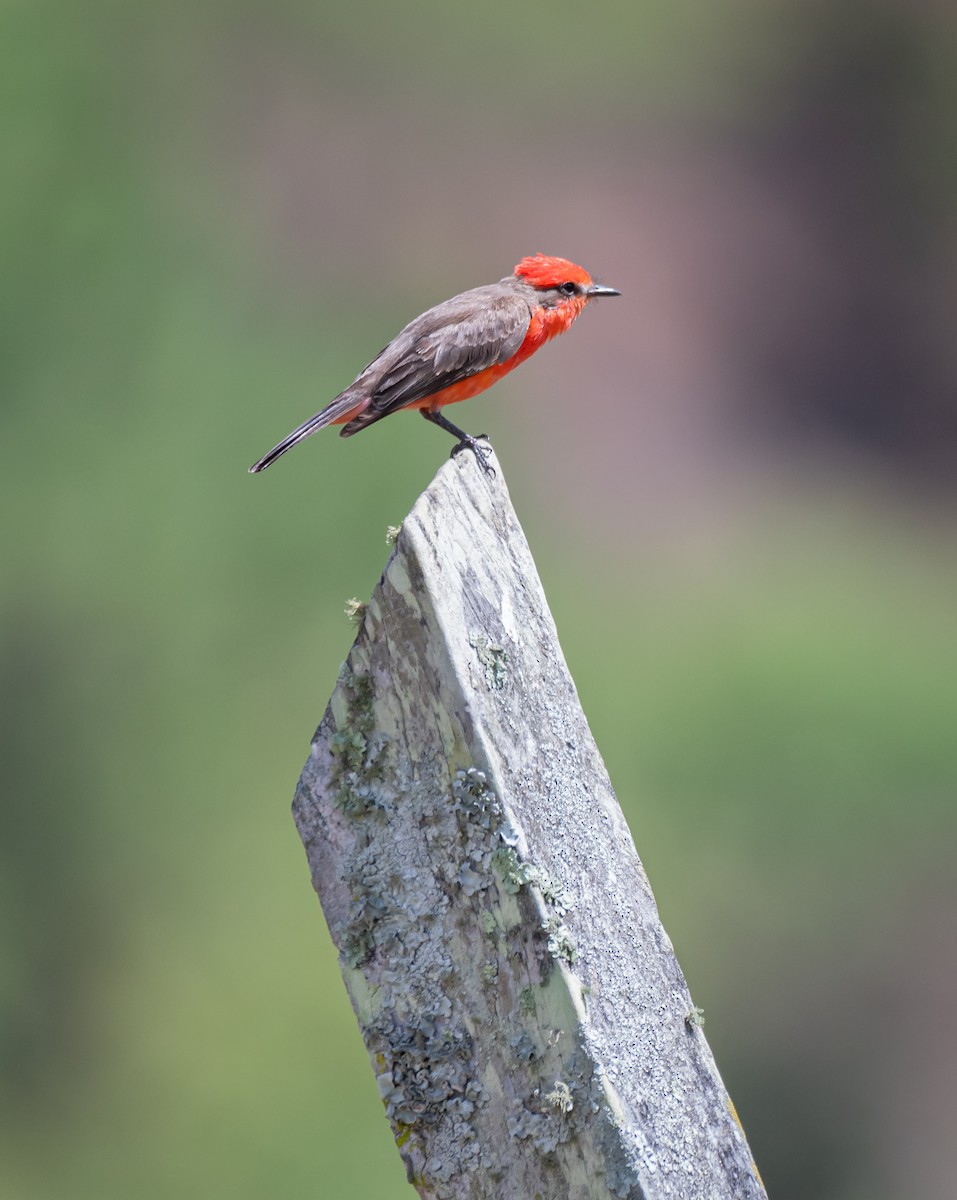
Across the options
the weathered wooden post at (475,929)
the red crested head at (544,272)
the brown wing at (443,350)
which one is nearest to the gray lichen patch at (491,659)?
the weathered wooden post at (475,929)

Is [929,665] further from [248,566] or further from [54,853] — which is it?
[54,853]

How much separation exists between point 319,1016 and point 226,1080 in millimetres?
437

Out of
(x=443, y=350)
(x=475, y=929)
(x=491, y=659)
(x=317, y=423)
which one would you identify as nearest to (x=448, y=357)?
(x=443, y=350)

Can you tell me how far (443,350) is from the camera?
4211 mm

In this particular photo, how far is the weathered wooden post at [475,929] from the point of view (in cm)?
151

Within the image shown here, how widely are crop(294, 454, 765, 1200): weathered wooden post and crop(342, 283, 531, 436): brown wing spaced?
99.0 inches

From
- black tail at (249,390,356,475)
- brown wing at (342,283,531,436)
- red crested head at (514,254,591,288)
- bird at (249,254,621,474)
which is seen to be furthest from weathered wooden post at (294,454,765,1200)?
red crested head at (514,254,591,288)

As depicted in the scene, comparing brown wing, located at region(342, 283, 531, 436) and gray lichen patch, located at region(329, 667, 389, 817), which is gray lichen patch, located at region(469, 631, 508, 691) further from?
brown wing, located at region(342, 283, 531, 436)

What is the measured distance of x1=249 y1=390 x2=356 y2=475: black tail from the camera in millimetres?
3910

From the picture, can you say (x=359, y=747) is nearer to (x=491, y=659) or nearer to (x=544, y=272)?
(x=491, y=659)

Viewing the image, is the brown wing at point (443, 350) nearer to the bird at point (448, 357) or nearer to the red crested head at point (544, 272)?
the bird at point (448, 357)

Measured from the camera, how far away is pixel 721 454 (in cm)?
812

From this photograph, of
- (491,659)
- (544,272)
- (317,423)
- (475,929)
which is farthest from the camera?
(544,272)

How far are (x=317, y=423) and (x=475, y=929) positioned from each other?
2816 millimetres
